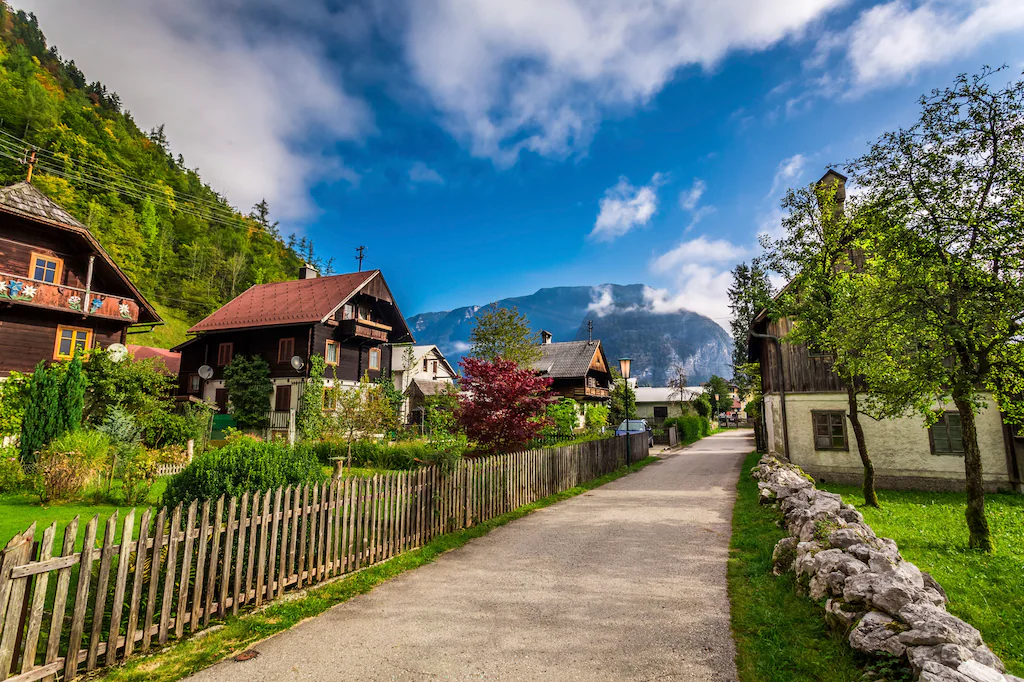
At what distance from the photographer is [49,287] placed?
19672mm

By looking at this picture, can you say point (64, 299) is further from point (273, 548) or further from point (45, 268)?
point (273, 548)

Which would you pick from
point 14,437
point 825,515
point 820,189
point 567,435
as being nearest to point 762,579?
point 825,515

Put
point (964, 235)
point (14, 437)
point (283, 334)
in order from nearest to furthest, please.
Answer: point (964, 235) → point (14, 437) → point (283, 334)

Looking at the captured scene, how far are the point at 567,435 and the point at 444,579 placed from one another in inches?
734

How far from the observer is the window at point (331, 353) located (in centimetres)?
3036

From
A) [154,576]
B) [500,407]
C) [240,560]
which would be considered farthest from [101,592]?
[500,407]

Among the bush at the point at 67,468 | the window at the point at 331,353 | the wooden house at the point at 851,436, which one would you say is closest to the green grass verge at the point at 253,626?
the bush at the point at 67,468

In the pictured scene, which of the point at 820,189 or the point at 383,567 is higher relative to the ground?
the point at 820,189

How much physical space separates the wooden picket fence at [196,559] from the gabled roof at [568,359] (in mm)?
36069

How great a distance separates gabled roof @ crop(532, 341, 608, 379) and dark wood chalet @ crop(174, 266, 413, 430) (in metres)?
17.2

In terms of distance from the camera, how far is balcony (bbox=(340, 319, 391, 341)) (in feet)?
102

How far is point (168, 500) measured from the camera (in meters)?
6.16

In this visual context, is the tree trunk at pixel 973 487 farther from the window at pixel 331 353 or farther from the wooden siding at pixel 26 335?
the wooden siding at pixel 26 335

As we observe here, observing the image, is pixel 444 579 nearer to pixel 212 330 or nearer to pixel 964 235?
pixel 964 235
